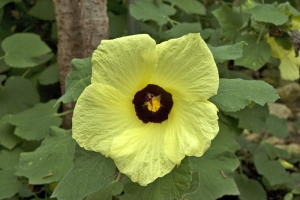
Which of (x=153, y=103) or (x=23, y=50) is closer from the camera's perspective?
(x=153, y=103)

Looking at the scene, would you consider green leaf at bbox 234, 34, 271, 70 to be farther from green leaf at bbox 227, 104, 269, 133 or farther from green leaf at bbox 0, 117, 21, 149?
green leaf at bbox 0, 117, 21, 149

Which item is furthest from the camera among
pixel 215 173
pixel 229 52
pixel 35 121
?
pixel 35 121

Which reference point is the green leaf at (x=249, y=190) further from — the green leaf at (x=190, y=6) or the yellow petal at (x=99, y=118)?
the yellow petal at (x=99, y=118)

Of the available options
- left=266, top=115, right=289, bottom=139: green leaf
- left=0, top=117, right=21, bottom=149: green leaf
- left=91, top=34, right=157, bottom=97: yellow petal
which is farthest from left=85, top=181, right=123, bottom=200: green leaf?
left=266, top=115, right=289, bottom=139: green leaf

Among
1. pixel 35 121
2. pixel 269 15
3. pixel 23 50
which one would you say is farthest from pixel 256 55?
pixel 23 50

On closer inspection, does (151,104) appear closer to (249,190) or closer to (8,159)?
(8,159)

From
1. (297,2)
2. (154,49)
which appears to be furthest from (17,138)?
(297,2)

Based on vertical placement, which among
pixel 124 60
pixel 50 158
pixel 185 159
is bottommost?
pixel 50 158
